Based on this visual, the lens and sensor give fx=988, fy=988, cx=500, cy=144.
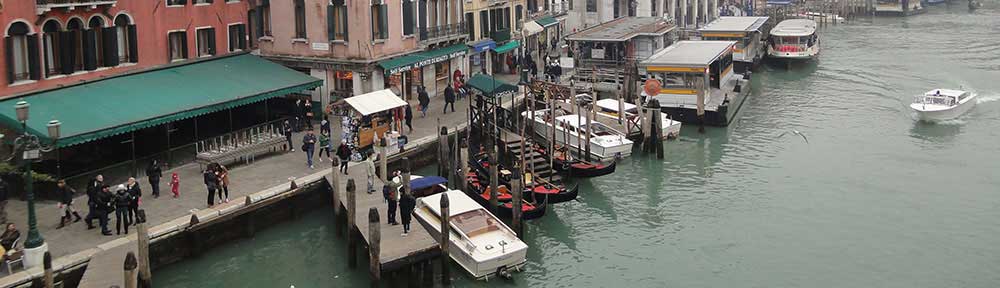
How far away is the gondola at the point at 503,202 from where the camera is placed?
29.9 m

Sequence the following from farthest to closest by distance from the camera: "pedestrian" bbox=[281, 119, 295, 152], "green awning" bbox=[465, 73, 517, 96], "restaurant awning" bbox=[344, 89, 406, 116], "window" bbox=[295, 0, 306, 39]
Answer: "window" bbox=[295, 0, 306, 39], "green awning" bbox=[465, 73, 517, 96], "pedestrian" bbox=[281, 119, 295, 152], "restaurant awning" bbox=[344, 89, 406, 116]

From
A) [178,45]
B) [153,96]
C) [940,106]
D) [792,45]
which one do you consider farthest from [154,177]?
[792,45]

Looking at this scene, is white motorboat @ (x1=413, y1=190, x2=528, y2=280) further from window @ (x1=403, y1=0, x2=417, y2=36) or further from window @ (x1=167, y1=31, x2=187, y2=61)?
window @ (x1=403, y1=0, x2=417, y2=36)

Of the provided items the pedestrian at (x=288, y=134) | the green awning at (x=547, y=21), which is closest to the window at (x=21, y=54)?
the pedestrian at (x=288, y=134)

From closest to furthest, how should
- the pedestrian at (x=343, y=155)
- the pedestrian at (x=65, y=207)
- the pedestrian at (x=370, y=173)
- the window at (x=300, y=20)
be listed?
the pedestrian at (x=65, y=207) → the pedestrian at (x=370, y=173) → the pedestrian at (x=343, y=155) → the window at (x=300, y=20)

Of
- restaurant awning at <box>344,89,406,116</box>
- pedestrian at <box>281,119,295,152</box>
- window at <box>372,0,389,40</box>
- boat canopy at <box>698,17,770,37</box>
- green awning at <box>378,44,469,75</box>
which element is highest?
window at <box>372,0,389,40</box>

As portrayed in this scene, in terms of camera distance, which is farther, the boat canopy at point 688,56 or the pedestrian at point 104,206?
the boat canopy at point 688,56

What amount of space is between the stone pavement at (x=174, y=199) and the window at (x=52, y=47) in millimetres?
4768

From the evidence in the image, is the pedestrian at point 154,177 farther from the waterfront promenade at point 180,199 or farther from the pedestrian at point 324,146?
the pedestrian at point 324,146

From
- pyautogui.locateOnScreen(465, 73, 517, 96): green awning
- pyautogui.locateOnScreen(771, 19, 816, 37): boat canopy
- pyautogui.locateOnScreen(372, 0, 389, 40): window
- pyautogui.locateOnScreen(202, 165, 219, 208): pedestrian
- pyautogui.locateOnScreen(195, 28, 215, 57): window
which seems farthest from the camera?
pyautogui.locateOnScreen(771, 19, 816, 37): boat canopy

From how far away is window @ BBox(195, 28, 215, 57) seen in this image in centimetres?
3925

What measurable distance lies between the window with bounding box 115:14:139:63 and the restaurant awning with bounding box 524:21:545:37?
26743 millimetres

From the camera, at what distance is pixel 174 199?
29.0m

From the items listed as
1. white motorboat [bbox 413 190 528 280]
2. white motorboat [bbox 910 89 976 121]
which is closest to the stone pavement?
white motorboat [bbox 413 190 528 280]
